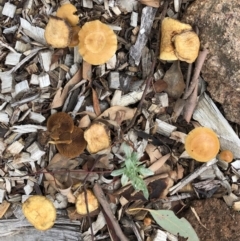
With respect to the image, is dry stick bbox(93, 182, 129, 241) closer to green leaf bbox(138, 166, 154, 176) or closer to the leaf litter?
the leaf litter

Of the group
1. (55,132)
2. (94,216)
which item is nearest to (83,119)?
(55,132)

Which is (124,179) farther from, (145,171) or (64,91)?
(64,91)

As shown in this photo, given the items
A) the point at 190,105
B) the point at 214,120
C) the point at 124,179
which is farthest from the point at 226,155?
the point at 124,179

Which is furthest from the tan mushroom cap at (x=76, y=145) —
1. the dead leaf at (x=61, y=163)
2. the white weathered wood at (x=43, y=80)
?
the white weathered wood at (x=43, y=80)

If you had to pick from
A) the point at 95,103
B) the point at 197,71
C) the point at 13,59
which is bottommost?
the point at 95,103

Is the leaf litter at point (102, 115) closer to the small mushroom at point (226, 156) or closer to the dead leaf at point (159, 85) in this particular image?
the dead leaf at point (159, 85)

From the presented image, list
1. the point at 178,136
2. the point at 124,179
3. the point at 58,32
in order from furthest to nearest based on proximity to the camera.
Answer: the point at 178,136
the point at 124,179
the point at 58,32
